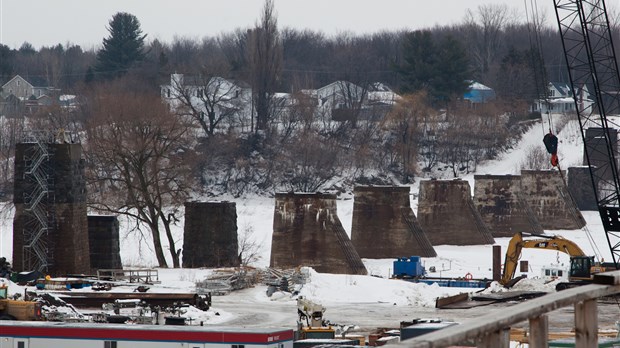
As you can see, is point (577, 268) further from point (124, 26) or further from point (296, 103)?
point (124, 26)

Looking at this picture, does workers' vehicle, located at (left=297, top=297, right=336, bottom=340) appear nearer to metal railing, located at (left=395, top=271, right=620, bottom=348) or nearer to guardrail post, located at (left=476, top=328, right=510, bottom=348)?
metal railing, located at (left=395, top=271, right=620, bottom=348)

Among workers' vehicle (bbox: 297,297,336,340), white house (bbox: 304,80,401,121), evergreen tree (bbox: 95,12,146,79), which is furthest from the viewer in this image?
evergreen tree (bbox: 95,12,146,79)

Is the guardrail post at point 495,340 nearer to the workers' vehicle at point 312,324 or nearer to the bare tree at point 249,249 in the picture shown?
the workers' vehicle at point 312,324

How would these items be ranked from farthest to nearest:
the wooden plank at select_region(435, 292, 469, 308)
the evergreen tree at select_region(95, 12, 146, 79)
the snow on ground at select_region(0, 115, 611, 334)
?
the evergreen tree at select_region(95, 12, 146, 79) → the snow on ground at select_region(0, 115, 611, 334) → the wooden plank at select_region(435, 292, 469, 308)

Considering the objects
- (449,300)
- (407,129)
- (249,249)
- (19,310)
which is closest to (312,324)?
(19,310)

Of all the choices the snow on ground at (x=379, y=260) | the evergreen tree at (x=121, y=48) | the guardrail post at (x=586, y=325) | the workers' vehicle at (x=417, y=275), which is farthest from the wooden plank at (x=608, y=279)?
the evergreen tree at (x=121, y=48)

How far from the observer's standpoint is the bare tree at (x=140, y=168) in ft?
168

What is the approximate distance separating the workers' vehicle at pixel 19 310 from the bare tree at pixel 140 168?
17035 mm

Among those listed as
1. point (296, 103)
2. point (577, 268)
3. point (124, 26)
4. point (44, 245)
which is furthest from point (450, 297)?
point (124, 26)

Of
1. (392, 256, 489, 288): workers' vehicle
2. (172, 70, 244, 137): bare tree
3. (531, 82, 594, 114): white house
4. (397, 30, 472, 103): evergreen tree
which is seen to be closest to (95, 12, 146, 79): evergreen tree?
(172, 70, 244, 137): bare tree

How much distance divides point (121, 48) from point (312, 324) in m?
84.1

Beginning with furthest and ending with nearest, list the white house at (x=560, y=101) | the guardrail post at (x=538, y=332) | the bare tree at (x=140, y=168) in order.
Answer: the white house at (x=560, y=101)
the bare tree at (x=140, y=168)
the guardrail post at (x=538, y=332)

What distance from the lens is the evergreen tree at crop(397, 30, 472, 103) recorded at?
3634 inches

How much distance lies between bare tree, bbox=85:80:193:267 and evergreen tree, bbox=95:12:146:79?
37703mm
